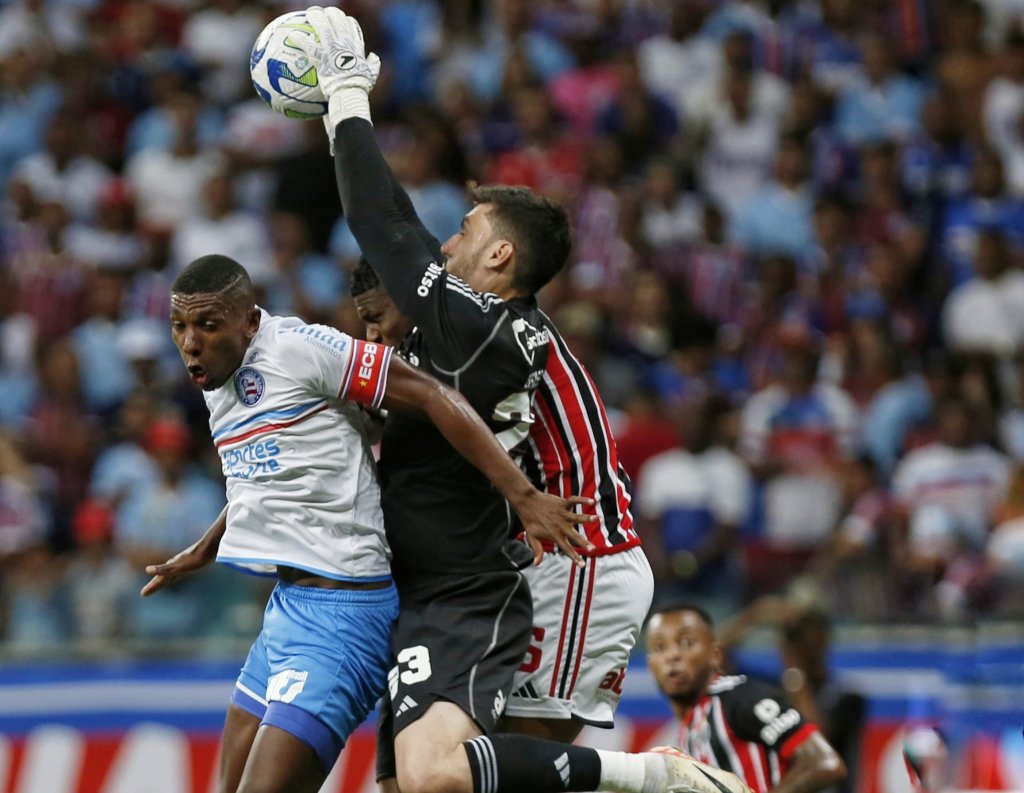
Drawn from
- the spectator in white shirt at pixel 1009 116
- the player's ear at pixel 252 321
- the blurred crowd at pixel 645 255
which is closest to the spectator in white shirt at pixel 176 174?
the blurred crowd at pixel 645 255

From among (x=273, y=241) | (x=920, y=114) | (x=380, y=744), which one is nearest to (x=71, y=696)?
(x=273, y=241)

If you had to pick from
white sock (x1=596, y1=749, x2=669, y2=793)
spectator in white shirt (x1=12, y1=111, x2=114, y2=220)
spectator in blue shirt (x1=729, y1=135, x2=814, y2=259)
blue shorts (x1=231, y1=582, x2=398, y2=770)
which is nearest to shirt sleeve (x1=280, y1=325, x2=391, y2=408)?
blue shorts (x1=231, y1=582, x2=398, y2=770)

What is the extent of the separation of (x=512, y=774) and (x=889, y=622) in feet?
16.2

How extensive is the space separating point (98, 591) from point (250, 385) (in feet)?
16.5

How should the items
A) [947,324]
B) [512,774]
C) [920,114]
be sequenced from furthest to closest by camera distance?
[920,114] → [947,324] → [512,774]

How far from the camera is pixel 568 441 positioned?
5590 mm

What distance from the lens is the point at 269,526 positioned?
5422mm

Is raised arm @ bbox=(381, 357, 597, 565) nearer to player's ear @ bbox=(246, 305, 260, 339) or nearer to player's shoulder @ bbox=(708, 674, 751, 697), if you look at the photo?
player's ear @ bbox=(246, 305, 260, 339)

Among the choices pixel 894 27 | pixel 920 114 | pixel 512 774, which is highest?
pixel 894 27

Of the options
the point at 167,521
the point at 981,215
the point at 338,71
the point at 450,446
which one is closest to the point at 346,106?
the point at 338,71

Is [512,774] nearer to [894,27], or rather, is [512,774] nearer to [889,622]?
[889,622]

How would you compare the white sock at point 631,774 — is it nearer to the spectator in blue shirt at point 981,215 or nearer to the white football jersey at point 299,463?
the white football jersey at point 299,463

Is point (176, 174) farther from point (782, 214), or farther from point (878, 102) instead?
point (878, 102)

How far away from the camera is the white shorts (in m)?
5.59
